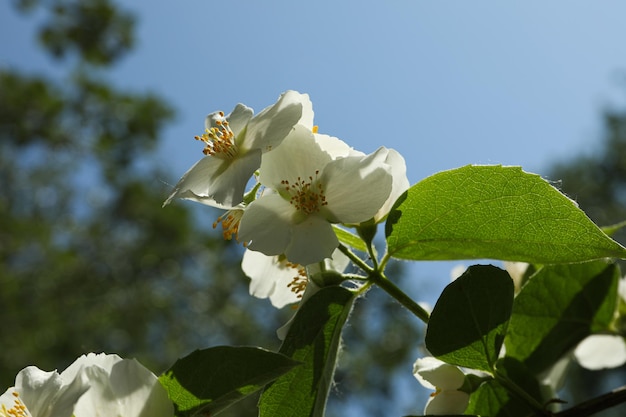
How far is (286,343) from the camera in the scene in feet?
2.63

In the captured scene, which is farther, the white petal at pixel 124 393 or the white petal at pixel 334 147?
the white petal at pixel 334 147

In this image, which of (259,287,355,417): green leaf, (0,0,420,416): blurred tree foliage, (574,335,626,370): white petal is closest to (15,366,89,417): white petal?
(259,287,355,417): green leaf

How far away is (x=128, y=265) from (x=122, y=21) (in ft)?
13.7

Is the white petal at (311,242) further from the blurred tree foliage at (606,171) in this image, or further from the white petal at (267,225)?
the blurred tree foliage at (606,171)

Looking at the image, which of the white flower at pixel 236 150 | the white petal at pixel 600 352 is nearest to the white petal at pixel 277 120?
the white flower at pixel 236 150

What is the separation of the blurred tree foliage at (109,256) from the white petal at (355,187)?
→ 884 cm

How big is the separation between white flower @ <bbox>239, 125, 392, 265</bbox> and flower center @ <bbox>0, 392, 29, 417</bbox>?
0.31 m

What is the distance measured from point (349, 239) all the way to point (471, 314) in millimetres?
220

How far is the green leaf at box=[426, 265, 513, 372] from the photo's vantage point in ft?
2.53

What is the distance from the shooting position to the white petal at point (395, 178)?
0.90 metres

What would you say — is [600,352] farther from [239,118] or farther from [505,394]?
[239,118]

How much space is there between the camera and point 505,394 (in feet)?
2.97

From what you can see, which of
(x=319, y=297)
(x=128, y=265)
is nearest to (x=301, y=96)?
(x=319, y=297)

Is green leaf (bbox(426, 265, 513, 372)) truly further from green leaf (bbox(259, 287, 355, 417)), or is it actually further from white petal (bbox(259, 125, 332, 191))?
white petal (bbox(259, 125, 332, 191))
